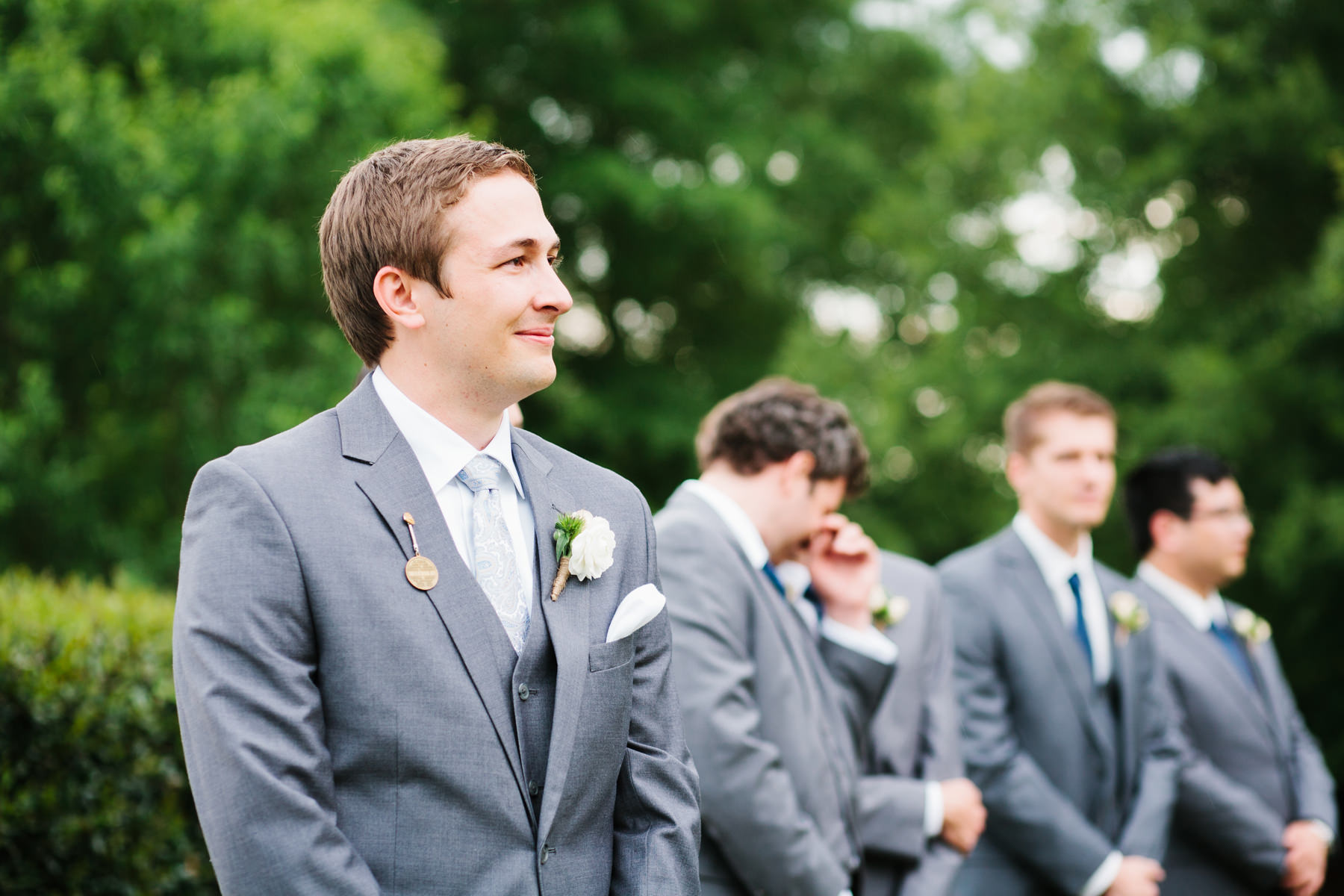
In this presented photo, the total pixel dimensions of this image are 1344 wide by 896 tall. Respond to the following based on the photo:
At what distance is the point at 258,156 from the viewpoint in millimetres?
11664

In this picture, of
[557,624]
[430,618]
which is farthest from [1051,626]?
[430,618]

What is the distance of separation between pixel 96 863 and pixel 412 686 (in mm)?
3485

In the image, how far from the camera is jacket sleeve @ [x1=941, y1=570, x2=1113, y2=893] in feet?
15.2

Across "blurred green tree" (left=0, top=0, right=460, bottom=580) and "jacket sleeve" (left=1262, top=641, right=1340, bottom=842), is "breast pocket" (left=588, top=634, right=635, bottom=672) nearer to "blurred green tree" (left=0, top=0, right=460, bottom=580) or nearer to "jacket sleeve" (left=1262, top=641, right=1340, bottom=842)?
"jacket sleeve" (left=1262, top=641, right=1340, bottom=842)

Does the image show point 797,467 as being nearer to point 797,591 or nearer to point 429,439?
point 797,591

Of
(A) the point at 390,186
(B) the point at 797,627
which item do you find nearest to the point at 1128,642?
(B) the point at 797,627

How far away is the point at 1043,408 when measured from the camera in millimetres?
5418

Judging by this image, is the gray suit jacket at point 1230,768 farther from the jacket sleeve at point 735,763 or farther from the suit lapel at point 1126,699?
Answer: the jacket sleeve at point 735,763

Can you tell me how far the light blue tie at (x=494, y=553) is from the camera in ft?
7.56

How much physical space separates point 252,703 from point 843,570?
2.65 meters

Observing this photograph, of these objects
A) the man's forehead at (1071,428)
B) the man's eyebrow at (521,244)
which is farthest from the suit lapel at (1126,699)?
the man's eyebrow at (521,244)

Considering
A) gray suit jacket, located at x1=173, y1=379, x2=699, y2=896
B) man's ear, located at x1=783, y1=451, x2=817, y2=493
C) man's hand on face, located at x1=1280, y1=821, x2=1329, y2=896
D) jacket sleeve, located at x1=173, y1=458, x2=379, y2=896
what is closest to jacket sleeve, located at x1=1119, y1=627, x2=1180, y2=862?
man's hand on face, located at x1=1280, y1=821, x2=1329, y2=896

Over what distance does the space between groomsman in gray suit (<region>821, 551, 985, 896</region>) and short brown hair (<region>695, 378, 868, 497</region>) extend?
0.58 m

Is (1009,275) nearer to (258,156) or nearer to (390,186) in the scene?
(258,156)
